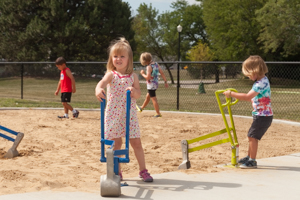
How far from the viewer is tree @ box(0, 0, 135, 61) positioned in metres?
35.5

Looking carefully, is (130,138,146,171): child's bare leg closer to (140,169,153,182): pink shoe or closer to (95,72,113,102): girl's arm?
(140,169,153,182): pink shoe

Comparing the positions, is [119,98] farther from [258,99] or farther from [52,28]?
[52,28]

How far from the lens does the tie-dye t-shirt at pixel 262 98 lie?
509cm

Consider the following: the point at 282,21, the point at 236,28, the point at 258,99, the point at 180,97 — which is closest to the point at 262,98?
the point at 258,99

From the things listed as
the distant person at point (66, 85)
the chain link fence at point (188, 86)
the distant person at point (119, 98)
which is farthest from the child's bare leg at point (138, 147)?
the chain link fence at point (188, 86)

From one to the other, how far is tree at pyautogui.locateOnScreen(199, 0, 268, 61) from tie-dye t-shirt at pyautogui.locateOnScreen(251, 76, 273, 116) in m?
34.5

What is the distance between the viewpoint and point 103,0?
126 feet

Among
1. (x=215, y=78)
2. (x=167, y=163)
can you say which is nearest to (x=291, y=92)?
(x=215, y=78)

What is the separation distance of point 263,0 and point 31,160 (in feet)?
120

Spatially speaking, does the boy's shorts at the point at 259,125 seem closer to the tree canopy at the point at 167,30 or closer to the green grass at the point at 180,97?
the green grass at the point at 180,97

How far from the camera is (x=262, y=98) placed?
16.9 feet

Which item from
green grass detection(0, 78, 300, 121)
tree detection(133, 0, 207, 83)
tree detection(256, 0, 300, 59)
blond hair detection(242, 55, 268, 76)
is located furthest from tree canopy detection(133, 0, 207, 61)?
blond hair detection(242, 55, 268, 76)

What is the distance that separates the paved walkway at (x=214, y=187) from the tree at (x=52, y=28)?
3179cm

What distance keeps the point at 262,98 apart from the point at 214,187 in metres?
1.51
